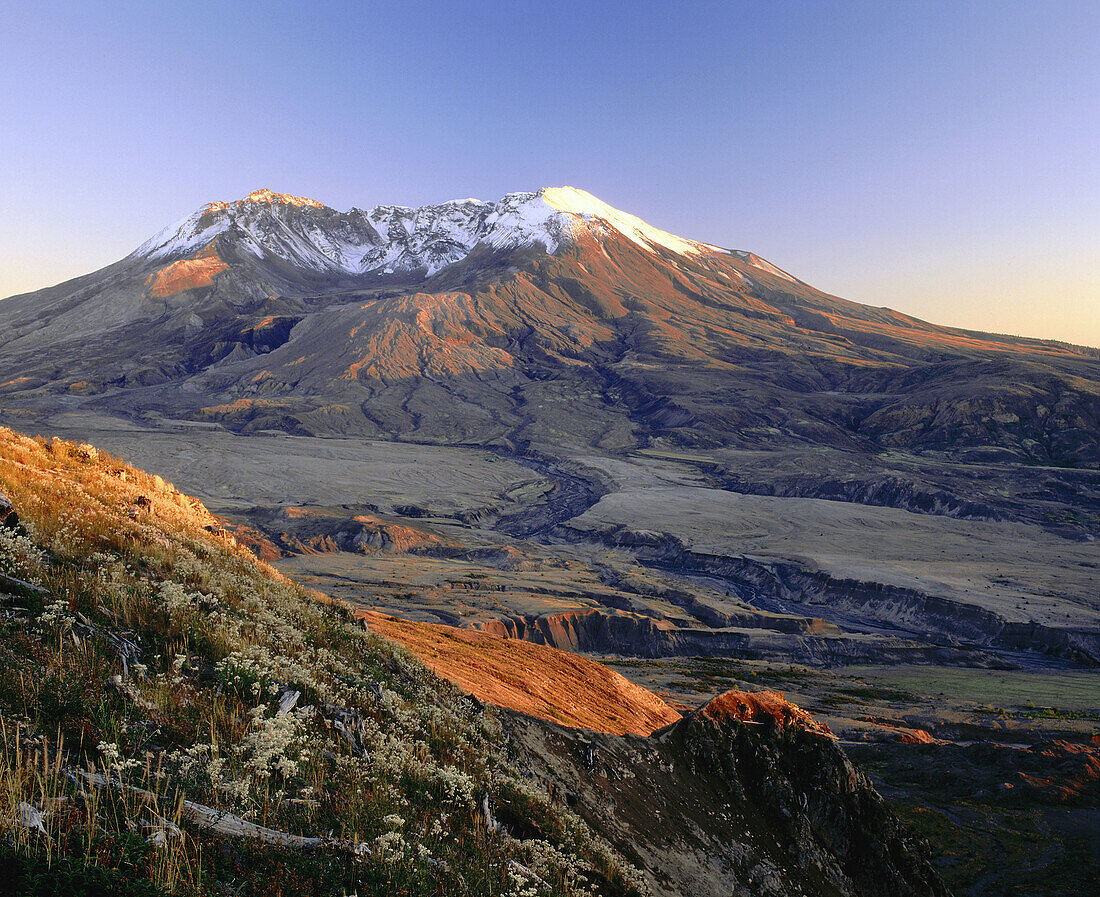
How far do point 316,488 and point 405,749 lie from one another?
7912 cm

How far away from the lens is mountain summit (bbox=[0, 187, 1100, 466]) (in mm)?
116938

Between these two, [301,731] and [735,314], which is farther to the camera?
[735,314]

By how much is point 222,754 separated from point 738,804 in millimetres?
9884

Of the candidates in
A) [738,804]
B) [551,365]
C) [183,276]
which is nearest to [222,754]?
[738,804]

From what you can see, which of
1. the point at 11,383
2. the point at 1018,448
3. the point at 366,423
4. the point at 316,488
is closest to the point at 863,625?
the point at 316,488

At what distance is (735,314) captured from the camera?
178 m

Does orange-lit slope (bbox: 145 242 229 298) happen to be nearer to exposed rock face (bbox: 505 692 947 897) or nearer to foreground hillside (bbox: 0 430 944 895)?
foreground hillside (bbox: 0 430 944 895)

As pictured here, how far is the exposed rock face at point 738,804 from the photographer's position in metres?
8.70

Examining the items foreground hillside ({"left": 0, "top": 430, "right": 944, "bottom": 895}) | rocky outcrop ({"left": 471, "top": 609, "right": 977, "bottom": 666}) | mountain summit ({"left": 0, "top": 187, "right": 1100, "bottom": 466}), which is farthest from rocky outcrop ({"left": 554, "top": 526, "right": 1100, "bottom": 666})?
mountain summit ({"left": 0, "top": 187, "right": 1100, "bottom": 466})

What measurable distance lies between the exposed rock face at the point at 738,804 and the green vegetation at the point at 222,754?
1672 millimetres

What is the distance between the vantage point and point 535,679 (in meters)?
15.2

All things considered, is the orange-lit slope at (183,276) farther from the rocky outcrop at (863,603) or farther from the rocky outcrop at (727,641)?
the rocky outcrop at (727,641)

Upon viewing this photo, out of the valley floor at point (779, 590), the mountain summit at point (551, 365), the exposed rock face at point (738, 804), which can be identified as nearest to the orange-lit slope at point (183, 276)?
the mountain summit at point (551, 365)

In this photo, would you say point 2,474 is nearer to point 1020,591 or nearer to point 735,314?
point 1020,591
